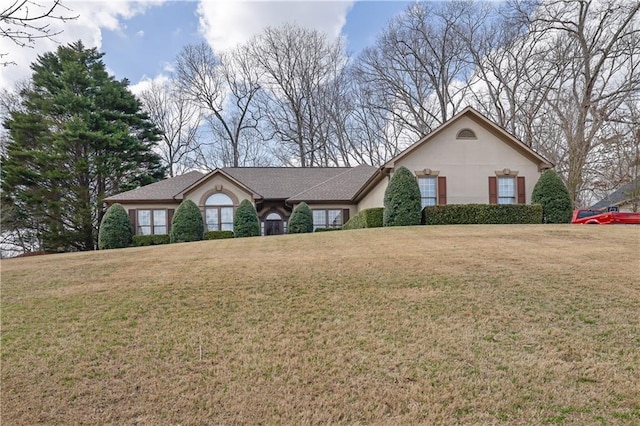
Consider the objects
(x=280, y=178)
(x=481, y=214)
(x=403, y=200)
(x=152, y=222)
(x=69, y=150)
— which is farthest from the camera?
(x=69, y=150)

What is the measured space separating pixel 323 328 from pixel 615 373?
11.5ft

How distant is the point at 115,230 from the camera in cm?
2119

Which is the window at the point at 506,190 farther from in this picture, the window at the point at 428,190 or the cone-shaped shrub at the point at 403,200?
the cone-shaped shrub at the point at 403,200

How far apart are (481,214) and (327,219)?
8.90 m

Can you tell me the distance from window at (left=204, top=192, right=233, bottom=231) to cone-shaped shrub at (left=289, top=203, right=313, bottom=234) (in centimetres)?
350

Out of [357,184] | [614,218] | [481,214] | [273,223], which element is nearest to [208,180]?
[273,223]

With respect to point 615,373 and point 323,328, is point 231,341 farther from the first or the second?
point 615,373

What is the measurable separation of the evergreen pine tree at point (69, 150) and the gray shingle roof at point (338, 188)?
48.9ft

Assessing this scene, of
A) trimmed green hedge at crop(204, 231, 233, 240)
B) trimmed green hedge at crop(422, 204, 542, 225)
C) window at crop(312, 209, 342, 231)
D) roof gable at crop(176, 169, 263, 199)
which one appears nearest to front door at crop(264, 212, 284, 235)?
roof gable at crop(176, 169, 263, 199)

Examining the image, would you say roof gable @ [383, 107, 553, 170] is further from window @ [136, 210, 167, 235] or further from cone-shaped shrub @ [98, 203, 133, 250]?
cone-shaped shrub @ [98, 203, 133, 250]

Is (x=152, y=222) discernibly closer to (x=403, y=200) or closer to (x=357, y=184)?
(x=357, y=184)

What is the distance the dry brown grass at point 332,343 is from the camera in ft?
13.1

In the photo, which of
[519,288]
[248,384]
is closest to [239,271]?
[248,384]

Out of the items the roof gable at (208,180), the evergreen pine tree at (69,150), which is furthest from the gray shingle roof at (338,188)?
the evergreen pine tree at (69,150)
